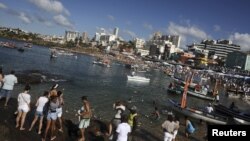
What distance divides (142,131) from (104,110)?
10590 mm

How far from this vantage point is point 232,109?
41.1 metres

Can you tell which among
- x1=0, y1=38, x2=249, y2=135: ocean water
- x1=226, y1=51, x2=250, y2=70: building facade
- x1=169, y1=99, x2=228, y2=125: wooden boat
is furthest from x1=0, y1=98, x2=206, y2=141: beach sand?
x1=226, y1=51, x2=250, y2=70: building facade

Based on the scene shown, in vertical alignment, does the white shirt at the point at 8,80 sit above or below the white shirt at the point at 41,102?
above

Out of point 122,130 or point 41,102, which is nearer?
point 122,130

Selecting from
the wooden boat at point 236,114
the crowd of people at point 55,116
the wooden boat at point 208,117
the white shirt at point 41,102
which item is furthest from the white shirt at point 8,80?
the wooden boat at point 236,114

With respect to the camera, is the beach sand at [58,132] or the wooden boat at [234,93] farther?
the wooden boat at [234,93]

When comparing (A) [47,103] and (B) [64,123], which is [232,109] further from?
(A) [47,103]

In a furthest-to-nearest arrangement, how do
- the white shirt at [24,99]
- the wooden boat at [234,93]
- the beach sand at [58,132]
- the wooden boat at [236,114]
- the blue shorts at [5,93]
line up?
the wooden boat at [234,93], the wooden boat at [236,114], the blue shorts at [5,93], the beach sand at [58,132], the white shirt at [24,99]

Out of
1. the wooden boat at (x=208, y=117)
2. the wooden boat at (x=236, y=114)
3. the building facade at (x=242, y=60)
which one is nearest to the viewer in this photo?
the wooden boat at (x=208, y=117)

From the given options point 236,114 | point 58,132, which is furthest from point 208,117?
point 58,132

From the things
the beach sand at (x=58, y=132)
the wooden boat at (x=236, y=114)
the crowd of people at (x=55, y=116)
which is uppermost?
the crowd of people at (x=55, y=116)

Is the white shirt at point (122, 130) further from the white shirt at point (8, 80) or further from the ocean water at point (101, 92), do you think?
the ocean water at point (101, 92)

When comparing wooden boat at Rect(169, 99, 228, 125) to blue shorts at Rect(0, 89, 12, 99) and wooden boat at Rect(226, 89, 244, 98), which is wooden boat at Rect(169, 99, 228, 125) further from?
wooden boat at Rect(226, 89, 244, 98)

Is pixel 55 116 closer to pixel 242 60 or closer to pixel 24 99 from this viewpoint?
pixel 24 99
